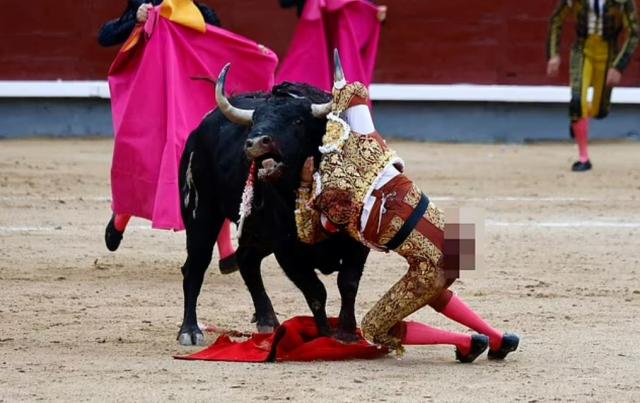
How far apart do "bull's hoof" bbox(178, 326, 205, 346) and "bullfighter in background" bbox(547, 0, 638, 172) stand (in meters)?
5.56

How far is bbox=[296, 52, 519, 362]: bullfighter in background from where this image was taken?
4.27 m

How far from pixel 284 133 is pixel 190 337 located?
832 mm

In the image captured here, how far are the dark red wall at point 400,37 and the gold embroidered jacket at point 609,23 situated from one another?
6.33 feet

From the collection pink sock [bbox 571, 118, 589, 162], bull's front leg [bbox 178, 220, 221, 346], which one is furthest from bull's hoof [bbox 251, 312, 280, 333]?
pink sock [bbox 571, 118, 589, 162]

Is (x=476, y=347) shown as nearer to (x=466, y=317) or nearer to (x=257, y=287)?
(x=466, y=317)

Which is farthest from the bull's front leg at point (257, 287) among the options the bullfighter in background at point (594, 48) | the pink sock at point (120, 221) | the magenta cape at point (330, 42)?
the bullfighter in background at point (594, 48)

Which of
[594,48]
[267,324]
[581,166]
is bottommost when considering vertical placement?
[581,166]

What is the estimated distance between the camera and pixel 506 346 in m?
4.40

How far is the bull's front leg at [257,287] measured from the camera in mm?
5031

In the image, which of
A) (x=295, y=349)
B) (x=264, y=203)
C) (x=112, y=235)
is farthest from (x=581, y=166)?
(x=295, y=349)

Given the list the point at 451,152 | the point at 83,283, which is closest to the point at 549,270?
the point at 83,283

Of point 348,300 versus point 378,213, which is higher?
point 378,213

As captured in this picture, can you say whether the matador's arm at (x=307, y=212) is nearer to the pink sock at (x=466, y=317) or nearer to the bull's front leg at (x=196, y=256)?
the pink sock at (x=466, y=317)

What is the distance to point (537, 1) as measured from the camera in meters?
12.0
